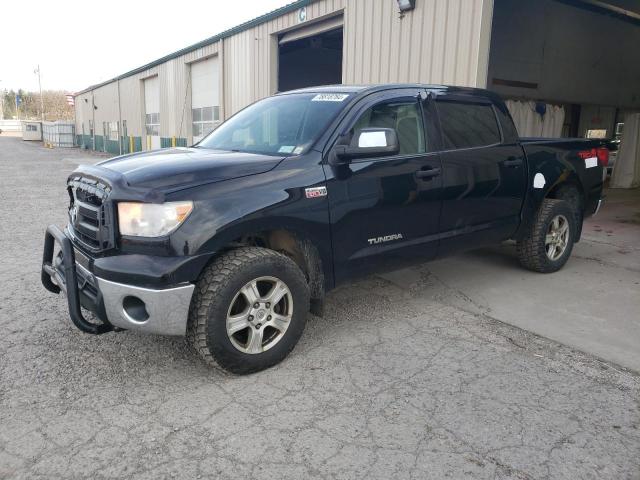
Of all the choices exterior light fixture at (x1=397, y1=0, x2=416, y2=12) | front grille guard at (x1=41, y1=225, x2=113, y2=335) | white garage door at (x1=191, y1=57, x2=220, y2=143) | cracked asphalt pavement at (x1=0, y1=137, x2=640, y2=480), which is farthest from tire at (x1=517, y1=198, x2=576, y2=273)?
white garage door at (x1=191, y1=57, x2=220, y2=143)

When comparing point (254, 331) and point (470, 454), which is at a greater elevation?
point (254, 331)

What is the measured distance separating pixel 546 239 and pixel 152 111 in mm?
22518

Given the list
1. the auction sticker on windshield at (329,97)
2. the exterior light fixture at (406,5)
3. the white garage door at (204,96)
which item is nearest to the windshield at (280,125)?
the auction sticker on windshield at (329,97)

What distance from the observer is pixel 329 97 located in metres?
4.07

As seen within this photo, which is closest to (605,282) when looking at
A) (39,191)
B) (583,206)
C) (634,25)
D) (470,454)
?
(583,206)

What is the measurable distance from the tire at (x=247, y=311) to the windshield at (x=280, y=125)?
2.96 feet

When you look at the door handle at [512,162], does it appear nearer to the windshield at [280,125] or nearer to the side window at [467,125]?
the side window at [467,125]

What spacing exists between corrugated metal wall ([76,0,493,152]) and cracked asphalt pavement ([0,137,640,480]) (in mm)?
4838

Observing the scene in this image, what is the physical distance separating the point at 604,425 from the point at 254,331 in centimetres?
203

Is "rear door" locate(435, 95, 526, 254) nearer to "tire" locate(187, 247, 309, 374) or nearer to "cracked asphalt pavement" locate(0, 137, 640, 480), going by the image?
"cracked asphalt pavement" locate(0, 137, 640, 480)

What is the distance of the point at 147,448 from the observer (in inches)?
102

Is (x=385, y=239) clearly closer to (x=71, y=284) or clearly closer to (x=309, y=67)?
(x=71, y=284)

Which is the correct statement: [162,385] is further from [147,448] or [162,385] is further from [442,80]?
[442,80]

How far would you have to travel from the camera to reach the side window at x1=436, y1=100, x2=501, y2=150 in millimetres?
4477
